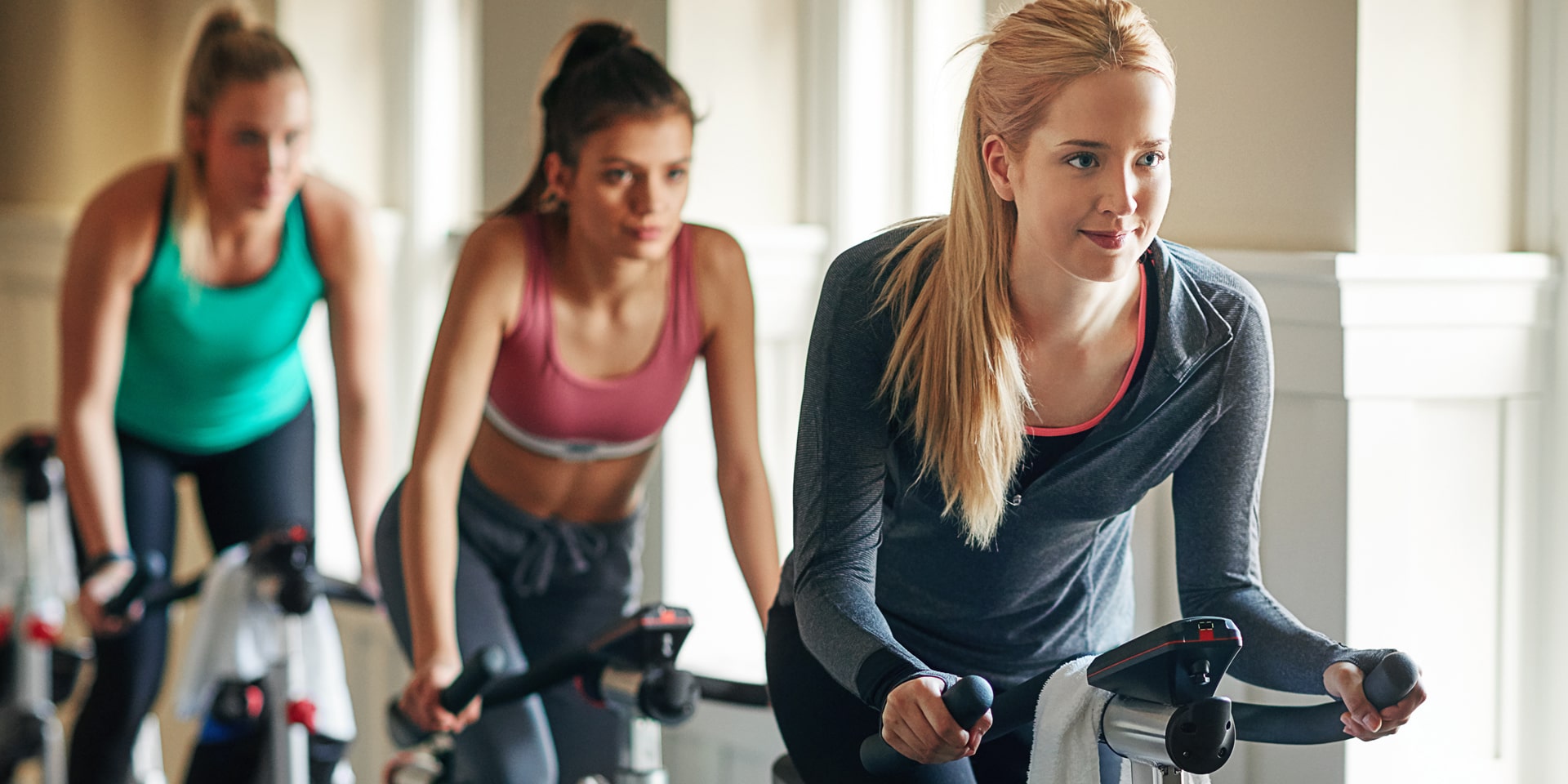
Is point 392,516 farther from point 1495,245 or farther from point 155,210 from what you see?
point 1495,245

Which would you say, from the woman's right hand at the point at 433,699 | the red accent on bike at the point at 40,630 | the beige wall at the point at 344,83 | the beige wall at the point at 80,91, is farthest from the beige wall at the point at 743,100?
the red accent on bike at the point at 40,630

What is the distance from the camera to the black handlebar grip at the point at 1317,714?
105cm

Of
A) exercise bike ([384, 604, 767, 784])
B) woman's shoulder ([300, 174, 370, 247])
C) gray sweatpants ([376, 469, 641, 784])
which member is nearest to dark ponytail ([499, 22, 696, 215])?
gray sweatpants ([376, 469, 641, 784])

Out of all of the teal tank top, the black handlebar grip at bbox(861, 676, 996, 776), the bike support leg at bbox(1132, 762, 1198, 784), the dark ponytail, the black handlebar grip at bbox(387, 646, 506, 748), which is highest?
the dark ponytail

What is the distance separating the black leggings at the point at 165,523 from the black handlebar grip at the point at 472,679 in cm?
98

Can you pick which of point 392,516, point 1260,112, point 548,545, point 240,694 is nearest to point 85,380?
point 240,694

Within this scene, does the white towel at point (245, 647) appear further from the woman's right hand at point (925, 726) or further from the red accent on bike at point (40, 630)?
the woman's right hand at point (925, 726)

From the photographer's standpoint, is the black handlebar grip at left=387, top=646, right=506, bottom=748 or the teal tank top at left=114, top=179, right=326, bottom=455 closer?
the black handlebar grip at left=387, top=646, right=506, bottom=748

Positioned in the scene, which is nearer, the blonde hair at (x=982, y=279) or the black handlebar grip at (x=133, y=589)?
the blonde hair at (x=982, y=279)

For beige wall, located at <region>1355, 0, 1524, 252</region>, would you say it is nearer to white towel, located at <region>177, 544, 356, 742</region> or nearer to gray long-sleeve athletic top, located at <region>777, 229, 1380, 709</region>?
gray long-sleeve athletic top, located at <region>777, 229, 1380, 709</region>

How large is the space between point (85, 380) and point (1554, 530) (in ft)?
6.96

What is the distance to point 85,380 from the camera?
2492 millimetres

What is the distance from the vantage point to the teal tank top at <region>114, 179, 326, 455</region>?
240cm

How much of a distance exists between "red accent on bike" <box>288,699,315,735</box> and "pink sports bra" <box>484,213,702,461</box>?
0.56 m
